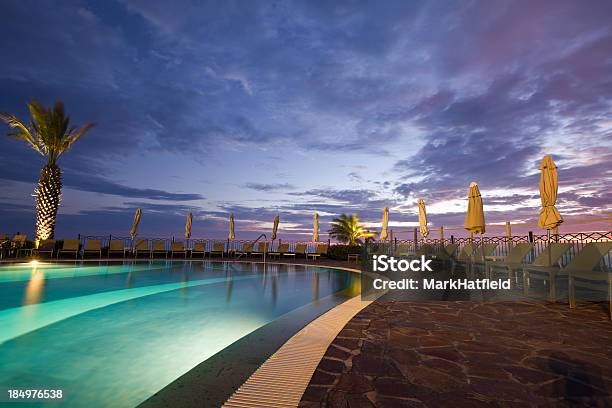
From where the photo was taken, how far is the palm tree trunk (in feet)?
56.1

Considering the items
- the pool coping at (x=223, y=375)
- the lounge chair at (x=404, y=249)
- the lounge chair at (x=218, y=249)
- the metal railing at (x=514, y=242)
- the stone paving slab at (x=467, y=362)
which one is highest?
the metal railing at (x=514, y=242)

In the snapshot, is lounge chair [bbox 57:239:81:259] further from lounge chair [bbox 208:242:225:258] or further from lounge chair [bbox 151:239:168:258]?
lounge chair [bbox 208:242:225:258]

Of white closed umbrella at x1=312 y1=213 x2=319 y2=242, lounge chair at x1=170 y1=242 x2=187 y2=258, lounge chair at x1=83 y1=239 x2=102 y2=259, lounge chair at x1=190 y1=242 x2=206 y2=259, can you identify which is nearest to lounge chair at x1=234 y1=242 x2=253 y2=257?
lounge chair at x1=190 y1=242 x2=206 y2=259

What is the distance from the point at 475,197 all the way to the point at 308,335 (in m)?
6.60

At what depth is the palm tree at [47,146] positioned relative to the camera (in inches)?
672

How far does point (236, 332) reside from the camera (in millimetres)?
4406

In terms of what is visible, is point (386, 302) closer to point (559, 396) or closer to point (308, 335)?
point (308, 335)

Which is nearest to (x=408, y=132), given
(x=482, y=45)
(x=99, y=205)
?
(x=482, y=45)

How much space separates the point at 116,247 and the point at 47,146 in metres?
6.57

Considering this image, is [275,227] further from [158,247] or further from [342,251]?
[158,247]

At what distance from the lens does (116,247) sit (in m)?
18.8

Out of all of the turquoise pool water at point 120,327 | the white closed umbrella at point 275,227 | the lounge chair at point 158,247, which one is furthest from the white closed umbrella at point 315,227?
the turquoise pool water at point 120,327

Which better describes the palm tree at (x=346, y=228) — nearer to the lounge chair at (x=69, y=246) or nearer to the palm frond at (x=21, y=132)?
the lounge chair at (x=69, y=246)

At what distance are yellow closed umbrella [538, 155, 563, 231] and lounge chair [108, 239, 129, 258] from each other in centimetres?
2013
